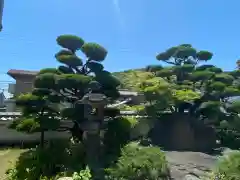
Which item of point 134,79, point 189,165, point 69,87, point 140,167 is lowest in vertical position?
point 189,165

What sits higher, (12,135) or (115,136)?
(115,136)

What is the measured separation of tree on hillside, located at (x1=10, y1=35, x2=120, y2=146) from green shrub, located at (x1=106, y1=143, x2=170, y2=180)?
A: 5.47ft

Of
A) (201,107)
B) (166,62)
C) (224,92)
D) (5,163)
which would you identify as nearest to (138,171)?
(5,163)

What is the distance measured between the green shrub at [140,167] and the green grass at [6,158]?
3.07m

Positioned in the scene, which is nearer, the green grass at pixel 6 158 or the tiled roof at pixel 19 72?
the green grass at pixel 6 158

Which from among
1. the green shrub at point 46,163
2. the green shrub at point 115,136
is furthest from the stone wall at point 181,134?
the green shrub at point 46,163

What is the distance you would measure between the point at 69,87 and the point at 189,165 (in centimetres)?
353

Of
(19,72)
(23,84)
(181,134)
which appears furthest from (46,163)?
(19,72)

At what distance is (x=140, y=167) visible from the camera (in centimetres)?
470

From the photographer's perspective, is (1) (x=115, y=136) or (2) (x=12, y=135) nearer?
(1) (x=115, y=136)

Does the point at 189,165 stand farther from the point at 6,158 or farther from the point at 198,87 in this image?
the point at 6,158

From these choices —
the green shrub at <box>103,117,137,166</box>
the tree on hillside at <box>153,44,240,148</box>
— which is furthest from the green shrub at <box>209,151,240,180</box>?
the tree on hillside at <box>153,44,240,148</box>

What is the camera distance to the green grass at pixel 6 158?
647 cm

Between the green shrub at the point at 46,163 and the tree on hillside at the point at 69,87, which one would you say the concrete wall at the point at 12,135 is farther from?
the green shrub at the point at 46,163
